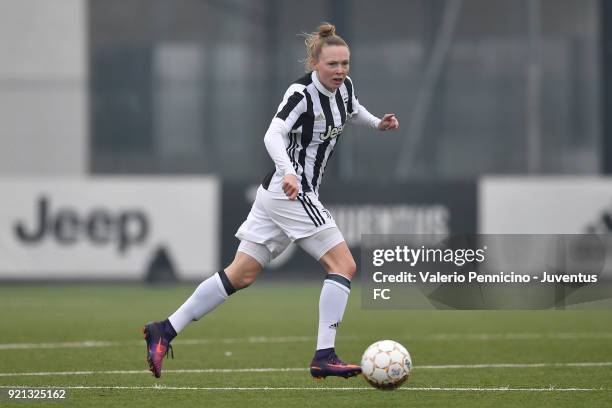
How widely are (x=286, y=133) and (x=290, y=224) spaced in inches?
22.1

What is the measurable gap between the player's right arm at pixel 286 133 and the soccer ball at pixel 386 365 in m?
0.96

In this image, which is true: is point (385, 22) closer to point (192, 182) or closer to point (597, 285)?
point (192, 182)

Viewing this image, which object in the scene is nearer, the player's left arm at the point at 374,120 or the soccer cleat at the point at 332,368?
the soccer cleat at the point at 332,368

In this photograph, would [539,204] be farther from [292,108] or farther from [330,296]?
[292,108]

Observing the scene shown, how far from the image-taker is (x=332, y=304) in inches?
294

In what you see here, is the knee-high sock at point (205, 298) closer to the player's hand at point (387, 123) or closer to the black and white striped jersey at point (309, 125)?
the black and white striped jersey at point (309, 125)

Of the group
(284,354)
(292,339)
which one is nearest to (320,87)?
(284,354)

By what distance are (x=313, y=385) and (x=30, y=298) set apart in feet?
27.9

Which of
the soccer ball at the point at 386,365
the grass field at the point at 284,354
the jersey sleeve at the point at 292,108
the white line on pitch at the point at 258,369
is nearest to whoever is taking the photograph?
the soccer ball at the point at 386,365

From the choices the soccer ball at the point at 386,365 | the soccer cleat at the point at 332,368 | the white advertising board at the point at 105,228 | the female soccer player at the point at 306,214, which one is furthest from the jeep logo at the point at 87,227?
the soccer ball at the point at 386,365

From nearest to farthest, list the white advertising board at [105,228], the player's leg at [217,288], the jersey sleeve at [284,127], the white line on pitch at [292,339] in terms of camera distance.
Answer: the jersey sleeve at [284,127]
the player's leg at [217,288]
the white line on pitch at [292,339]
the white advertising board at [105,228]

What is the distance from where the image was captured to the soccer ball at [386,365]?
7047 mm

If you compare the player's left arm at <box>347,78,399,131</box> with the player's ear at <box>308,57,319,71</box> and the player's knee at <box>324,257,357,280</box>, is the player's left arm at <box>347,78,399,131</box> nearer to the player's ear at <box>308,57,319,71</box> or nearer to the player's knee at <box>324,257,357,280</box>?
the player's ear at <box>308,57,319,71</box>

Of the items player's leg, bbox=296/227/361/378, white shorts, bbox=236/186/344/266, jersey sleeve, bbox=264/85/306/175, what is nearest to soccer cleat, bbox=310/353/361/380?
player's leg, bbox=296/227/361/378
